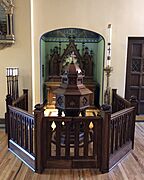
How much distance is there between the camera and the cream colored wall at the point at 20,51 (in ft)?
16.6

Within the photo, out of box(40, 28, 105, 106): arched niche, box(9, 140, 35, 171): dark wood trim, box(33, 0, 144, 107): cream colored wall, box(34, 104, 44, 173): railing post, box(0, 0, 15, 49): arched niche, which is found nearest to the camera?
box(34, 104, 44, 173): railing post

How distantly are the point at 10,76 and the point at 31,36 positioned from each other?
1.05 metres

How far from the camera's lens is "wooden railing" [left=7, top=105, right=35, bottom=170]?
3.21 m

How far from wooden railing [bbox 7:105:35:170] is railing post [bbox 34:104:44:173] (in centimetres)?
11

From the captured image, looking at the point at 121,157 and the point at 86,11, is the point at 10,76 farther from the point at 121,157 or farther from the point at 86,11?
the point at 121,157

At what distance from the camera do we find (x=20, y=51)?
5.16 m

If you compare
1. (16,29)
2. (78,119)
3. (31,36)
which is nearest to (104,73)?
(31,36)

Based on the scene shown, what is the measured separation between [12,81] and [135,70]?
3.07 meters

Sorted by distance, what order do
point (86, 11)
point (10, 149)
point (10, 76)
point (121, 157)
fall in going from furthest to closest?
point (86, 11) < point (10, 76) < point (10, 149) < point (121, 157)

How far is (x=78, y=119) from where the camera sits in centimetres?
307

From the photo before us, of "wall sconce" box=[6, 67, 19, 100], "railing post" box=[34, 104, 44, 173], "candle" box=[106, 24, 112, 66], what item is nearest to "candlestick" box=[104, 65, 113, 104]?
"candle" box=[106, 24, 112, 66]

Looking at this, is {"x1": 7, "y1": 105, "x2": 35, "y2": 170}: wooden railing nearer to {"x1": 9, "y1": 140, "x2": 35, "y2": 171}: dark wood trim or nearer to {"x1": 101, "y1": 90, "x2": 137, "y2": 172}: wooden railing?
{"x1": 9, "y1": 140, "x2": 35, "y2": 171}: dark wood trim

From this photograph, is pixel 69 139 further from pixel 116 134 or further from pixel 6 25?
pixel 6 25

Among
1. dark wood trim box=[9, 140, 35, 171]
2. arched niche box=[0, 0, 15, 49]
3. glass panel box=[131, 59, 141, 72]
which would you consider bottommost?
dark wood trim box=[9, 140, 35, 171]
